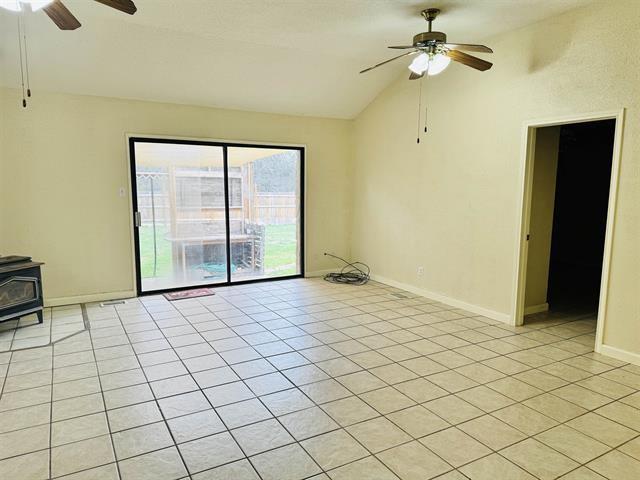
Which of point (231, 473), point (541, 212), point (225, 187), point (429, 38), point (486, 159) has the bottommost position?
point (231, 473)

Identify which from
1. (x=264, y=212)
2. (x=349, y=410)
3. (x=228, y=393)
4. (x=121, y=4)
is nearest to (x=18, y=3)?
(x=121, y=4)

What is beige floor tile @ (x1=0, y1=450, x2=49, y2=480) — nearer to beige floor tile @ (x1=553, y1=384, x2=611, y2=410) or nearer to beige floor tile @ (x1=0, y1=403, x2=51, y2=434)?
beige floor tile @ (x1=0, y1=403, x2=51, y2=434)

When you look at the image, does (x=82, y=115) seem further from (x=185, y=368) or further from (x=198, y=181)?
(x=185, y=368)

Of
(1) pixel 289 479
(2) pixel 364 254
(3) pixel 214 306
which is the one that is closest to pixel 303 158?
(2) pixel 364 254

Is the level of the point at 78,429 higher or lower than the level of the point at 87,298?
lower

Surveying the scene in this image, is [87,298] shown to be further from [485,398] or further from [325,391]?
[485,398]

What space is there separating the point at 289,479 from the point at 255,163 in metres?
4.60

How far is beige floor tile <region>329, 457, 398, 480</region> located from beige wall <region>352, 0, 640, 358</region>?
251 centimetres

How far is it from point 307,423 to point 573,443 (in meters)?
1.47

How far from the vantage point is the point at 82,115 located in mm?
4695

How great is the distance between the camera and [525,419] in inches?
98.0

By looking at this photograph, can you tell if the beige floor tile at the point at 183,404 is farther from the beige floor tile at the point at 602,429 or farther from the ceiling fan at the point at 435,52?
the ceiling fan at the point at 435,52

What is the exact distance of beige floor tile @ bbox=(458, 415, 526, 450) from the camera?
7.43 ft

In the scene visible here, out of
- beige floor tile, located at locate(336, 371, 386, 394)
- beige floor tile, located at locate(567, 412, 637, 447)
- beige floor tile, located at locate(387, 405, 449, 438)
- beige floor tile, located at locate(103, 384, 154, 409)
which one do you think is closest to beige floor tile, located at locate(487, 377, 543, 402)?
beige floor tile, located at locate(567, 412, 637, 447)
